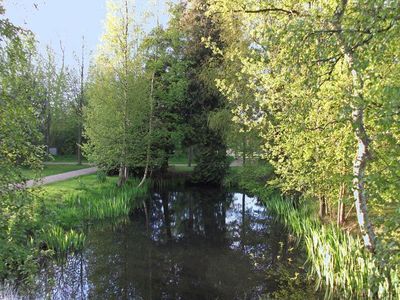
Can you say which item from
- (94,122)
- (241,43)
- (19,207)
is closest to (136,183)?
(94,122)

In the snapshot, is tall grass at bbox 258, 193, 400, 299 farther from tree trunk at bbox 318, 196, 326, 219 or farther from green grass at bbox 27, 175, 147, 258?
green grass at bbox 27, 175, 147, 258

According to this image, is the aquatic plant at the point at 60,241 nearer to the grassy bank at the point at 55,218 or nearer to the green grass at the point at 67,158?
the grassy bank at the point at 55,218

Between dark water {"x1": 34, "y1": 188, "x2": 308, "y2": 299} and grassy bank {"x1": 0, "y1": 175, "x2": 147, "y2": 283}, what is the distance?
1.85ft

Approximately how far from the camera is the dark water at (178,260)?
8.27m

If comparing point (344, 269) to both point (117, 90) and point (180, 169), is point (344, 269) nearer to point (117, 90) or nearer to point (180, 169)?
point (117, 90)

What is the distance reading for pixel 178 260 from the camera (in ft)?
34.0

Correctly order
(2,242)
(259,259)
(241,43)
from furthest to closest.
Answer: (241,43) < (259,259) < (2,242)

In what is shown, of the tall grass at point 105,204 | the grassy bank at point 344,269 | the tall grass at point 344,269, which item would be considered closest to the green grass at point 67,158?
the tall grass at point 105,204

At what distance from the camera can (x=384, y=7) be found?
2.91 m

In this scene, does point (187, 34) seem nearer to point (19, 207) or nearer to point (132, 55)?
point (132, 55)

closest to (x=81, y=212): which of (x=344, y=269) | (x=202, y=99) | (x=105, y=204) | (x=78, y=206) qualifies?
(x=78, y=206)

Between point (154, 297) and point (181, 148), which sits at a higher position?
point (181, 148)

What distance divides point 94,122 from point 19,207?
1497cm

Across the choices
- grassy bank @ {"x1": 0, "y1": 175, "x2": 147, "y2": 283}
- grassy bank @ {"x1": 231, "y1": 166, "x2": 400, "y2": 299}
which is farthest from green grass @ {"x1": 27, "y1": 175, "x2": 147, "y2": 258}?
grassy bank @ {"x1": 231, "y1": 166, "x2": 400, "y2": 299}
